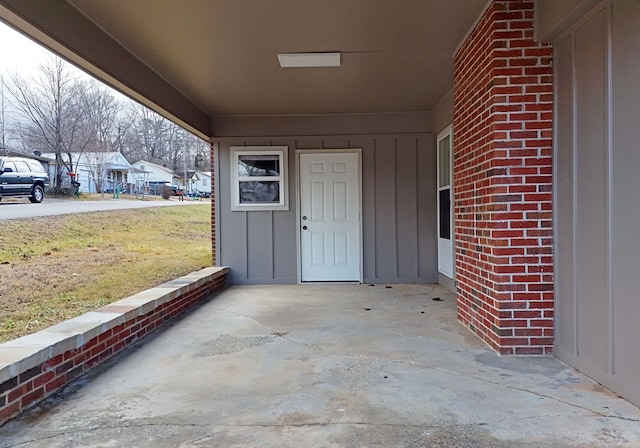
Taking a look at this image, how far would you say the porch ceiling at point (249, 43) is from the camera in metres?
3.13

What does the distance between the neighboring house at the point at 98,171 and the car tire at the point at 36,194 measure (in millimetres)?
1235

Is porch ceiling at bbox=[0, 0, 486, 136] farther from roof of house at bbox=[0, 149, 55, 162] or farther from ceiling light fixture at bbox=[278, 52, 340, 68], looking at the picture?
roof of house at bbox=[0, 149, 55, 162]

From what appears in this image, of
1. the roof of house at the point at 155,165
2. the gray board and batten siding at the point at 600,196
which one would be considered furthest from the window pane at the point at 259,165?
the roof of house at the point at 155,165

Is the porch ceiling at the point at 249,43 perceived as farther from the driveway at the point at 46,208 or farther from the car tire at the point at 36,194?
the car tire at the point at 36,194

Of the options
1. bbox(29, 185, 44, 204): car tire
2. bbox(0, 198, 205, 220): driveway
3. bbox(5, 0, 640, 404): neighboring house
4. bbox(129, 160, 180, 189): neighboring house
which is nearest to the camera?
bbox(5, 0, 640, 404): neighboring house

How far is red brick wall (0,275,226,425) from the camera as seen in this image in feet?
7.25

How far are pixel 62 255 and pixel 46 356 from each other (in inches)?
244

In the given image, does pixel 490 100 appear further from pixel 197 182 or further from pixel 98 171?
pixel 197 182

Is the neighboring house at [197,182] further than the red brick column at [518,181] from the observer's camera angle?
Yes

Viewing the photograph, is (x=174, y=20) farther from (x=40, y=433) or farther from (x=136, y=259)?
(x=136, y=259)

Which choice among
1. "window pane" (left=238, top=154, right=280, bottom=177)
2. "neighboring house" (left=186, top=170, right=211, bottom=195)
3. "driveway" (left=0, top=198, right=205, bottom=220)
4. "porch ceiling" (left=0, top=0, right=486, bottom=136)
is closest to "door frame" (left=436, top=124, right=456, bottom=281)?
"porch ceiling" (left=0, top=0, right=486, bottom=136)

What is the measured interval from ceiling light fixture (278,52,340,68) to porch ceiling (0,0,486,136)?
0.09m

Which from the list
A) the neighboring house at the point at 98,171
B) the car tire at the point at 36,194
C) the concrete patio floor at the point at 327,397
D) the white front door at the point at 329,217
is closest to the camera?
the concrete patio floor at the point at 327,397


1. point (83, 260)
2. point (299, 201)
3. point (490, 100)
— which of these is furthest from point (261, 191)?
point (490, 100)
